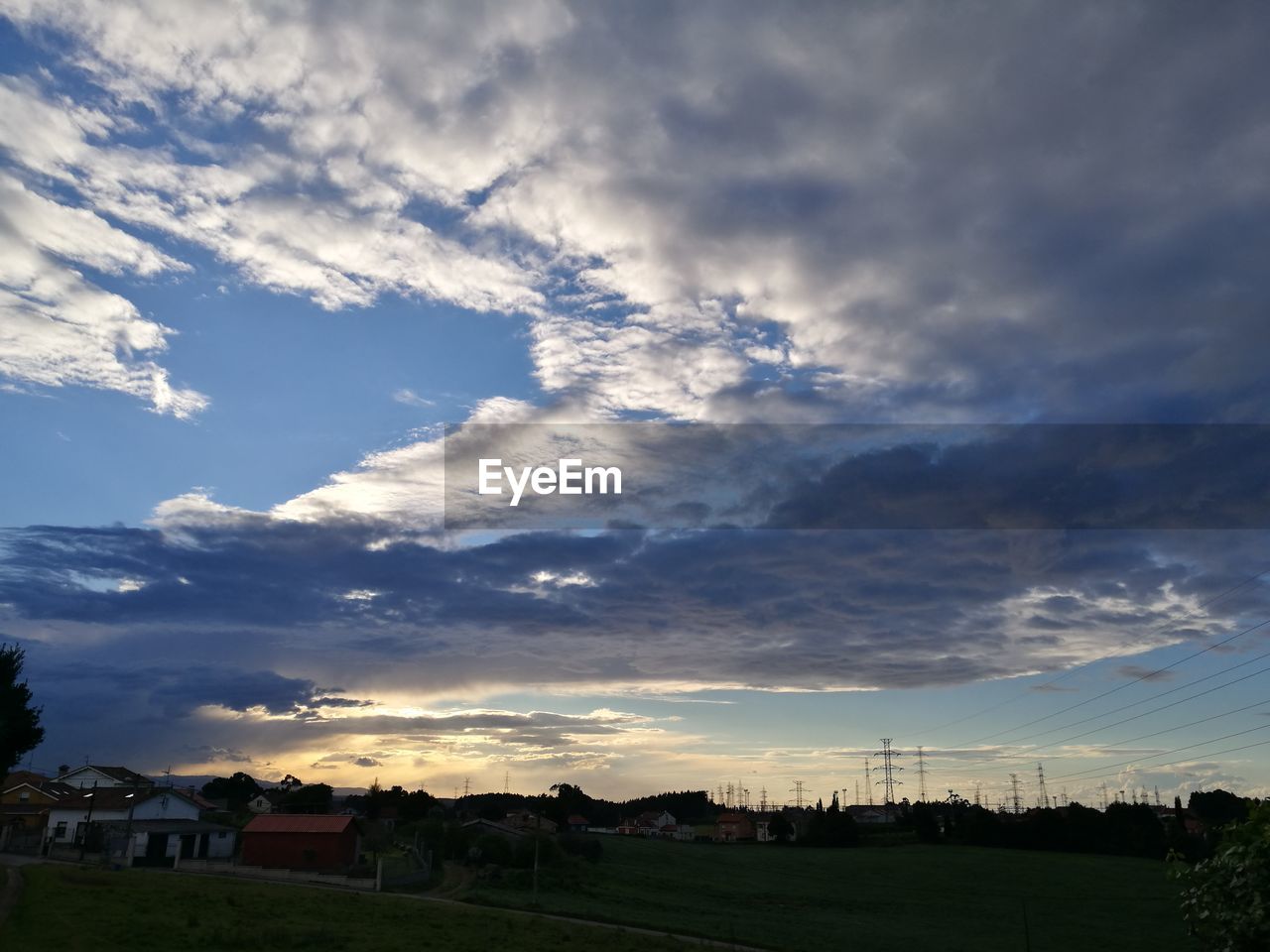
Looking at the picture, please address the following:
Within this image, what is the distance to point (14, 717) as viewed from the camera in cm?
6594

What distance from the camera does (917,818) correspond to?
458 ft

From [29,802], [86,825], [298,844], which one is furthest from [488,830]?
[29,802]

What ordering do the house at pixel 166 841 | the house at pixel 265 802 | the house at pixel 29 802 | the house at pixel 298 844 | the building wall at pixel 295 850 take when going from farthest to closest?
the house at pixel 265 802 < the house at pixel 29 802 < the house at pixel 166 841 < the house at pixel 298 844 < the building wall at pixel 295 850

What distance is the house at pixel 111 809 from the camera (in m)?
83.9

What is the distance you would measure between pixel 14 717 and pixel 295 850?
78.1 feet

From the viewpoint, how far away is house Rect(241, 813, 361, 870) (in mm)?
71875

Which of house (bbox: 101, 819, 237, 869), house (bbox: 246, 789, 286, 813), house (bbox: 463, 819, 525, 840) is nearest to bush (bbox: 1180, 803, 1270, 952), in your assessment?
house (bbox: 101, 819, 237, 869)

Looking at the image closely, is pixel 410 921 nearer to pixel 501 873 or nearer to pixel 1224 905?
pixel 501 873

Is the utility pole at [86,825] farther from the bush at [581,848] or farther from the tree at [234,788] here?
the tree at [234,788]

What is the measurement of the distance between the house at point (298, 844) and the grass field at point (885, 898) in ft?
47.1

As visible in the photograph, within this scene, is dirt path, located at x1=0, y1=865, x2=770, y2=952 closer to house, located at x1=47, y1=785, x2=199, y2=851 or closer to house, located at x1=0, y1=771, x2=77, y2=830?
house, located at x1=47, y1=785, x2=199, y2=851

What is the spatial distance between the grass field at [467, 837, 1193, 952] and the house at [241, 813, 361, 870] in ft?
47.1

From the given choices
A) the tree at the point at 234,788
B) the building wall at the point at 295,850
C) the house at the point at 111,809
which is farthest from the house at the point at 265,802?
the building wall at the point at 295,850

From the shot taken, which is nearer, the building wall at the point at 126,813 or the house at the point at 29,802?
Answer: the building wall at the point at 126,813
